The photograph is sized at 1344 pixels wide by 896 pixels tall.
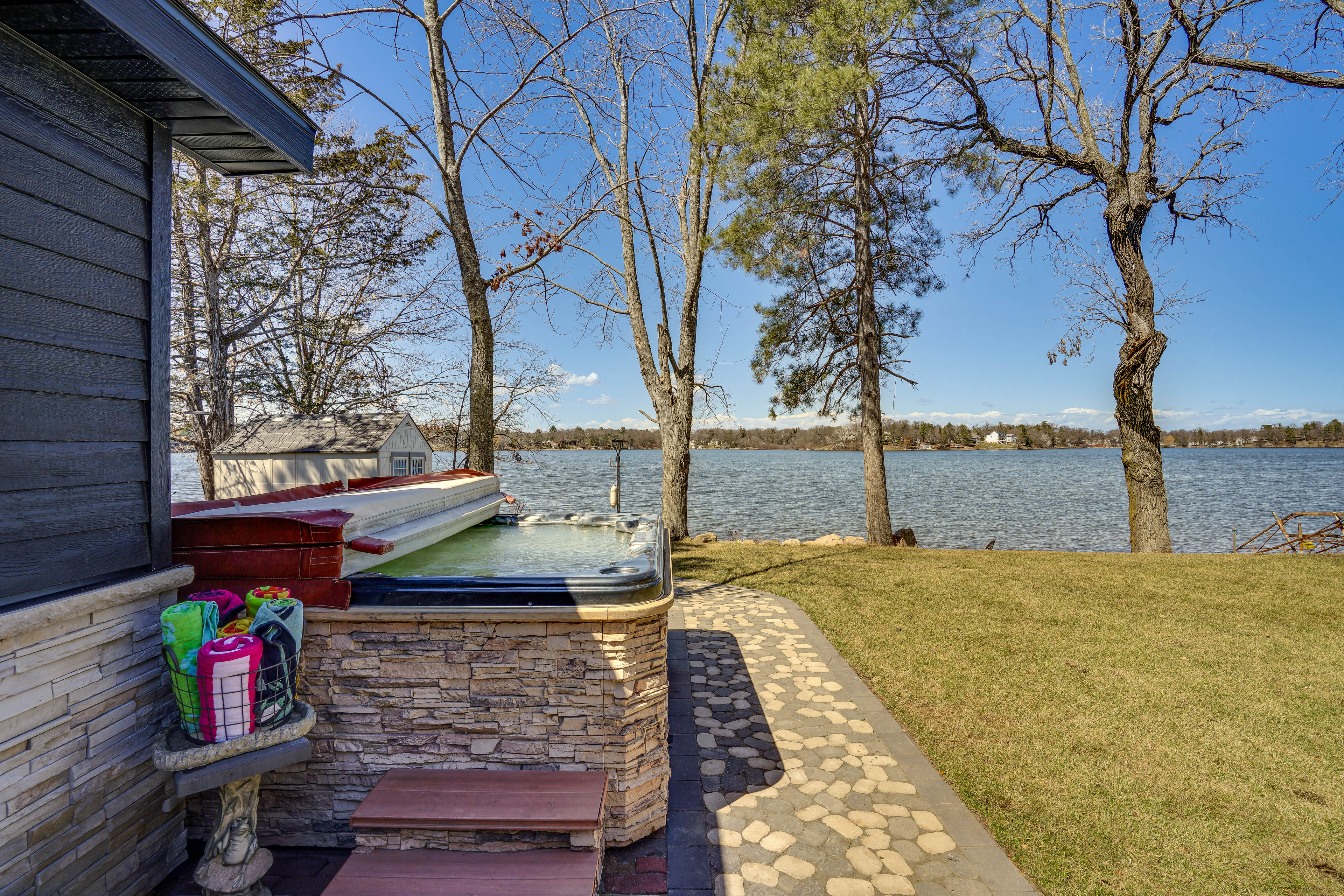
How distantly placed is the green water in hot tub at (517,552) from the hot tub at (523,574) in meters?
0.01

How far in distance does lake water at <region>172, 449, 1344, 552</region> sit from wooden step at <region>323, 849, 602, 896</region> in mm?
5481

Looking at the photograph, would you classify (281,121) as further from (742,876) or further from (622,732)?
(742,876)

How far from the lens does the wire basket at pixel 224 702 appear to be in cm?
186

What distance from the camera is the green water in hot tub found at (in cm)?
279

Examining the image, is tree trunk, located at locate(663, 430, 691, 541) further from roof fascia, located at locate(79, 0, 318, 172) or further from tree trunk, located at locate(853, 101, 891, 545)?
roof fascia, located at locate(79, 0, 318, 172)

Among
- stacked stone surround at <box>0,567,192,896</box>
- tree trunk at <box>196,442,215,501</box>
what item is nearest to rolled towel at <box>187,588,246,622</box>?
stacked stone surround at <box>0,567,192,896</box>

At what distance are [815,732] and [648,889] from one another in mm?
1761

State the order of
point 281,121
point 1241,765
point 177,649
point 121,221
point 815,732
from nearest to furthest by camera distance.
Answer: point 177,649, point 121,221, point 281,121, point 1241,765, point 815,732

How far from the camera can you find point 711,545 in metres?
10.7

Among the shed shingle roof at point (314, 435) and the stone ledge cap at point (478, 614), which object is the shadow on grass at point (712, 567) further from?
the shed shingle roof at point (314, 435)

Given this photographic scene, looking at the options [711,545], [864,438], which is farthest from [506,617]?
[864,438]

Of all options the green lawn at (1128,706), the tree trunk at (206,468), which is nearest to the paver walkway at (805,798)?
the green lawn at (1128,706)

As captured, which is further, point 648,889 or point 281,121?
point 281,121

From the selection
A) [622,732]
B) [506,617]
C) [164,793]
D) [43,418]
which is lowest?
[164,793]
